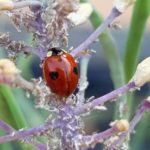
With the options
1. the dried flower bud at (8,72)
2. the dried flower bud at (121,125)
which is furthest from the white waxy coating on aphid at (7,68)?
the dried flower bud at (121,125)

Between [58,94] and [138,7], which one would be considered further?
[138,7]

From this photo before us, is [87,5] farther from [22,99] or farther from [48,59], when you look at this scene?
[22,99]

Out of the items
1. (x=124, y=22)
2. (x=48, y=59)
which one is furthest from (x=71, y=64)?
(x=124, y=22)

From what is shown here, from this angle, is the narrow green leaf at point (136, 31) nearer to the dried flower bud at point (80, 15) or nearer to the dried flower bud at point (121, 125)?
the dried flower bud at point (80, 15)

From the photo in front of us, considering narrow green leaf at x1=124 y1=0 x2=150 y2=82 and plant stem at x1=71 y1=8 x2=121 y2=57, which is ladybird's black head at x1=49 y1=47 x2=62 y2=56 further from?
narrow green leaf at x1=124 y1=0 x2=150 y2=82

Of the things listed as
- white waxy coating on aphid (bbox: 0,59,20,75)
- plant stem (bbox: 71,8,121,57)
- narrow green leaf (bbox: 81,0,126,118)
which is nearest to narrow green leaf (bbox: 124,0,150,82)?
narrow green leaf (bbox: 81,0,126,118)
